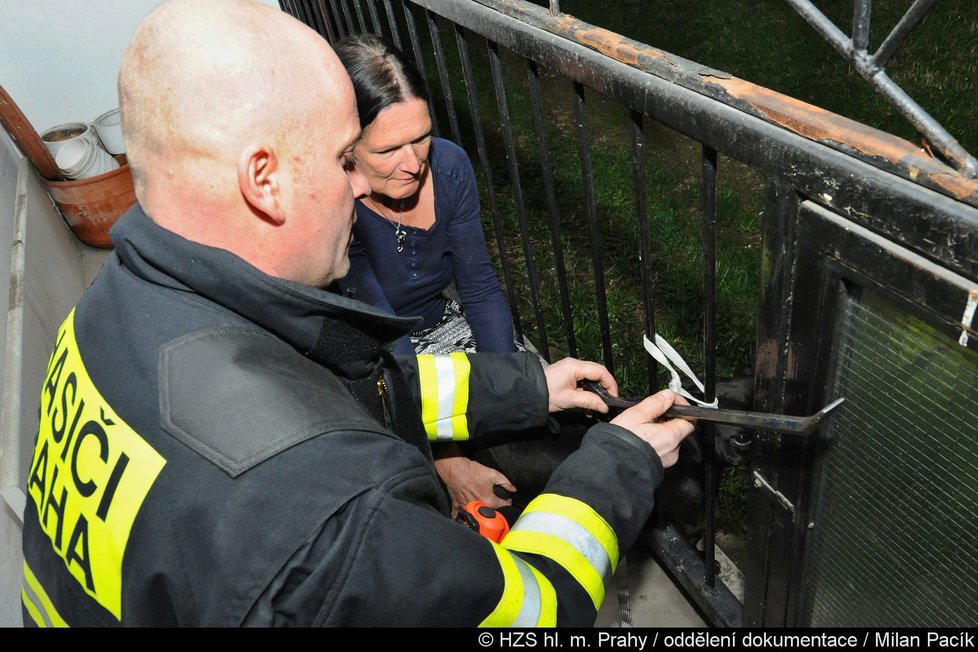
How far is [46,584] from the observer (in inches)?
55.2

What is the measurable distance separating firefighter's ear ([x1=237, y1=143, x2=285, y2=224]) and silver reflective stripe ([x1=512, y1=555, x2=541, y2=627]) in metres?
0.74

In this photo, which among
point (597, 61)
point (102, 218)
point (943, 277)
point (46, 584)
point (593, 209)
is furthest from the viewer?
point (102, 218)

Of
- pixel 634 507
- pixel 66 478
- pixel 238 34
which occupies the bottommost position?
pixel 634 507

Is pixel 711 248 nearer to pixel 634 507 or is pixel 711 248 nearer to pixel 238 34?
pixel 634 507

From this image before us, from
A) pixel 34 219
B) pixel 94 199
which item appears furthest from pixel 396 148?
pixel 94 199

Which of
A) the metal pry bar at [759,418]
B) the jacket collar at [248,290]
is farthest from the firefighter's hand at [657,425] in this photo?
the jacket collar at [248,290]

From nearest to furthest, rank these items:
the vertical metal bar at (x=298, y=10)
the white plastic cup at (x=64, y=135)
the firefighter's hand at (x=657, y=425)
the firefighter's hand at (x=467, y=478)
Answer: the firefighter's hand at (x=657, y=425)
the firefighter's hand at (x=467, y=478)
the vertical metal bar at (x=298, y=10)
the white plastic cup at (x=64, y=135)

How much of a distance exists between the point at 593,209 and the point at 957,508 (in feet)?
3.19

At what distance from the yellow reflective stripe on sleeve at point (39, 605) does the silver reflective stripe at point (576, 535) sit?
0.87 m

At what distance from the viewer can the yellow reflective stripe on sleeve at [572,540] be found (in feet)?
Answer: 4.71

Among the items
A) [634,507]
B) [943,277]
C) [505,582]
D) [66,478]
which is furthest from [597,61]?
[66,478]

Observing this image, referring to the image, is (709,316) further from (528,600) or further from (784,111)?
(528,600)

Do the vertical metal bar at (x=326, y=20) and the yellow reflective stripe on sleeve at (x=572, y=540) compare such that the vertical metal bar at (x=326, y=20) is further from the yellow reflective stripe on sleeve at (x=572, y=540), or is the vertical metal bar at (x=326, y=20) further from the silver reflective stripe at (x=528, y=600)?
the silver reflective stripe at (x=528, y=600)

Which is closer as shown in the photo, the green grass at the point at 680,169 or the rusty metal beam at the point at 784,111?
the rusty metal beam at the point at 784,111
